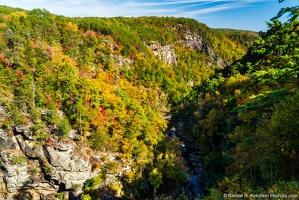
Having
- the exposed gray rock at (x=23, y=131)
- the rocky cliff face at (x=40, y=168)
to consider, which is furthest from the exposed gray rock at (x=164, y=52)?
the exposed gray rock at (x=23, y=131)

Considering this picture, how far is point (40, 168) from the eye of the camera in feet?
173

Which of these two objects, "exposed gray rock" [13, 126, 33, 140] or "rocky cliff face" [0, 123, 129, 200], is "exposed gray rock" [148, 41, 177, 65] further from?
"exposed gray rock" [13, 126, 33, 140]

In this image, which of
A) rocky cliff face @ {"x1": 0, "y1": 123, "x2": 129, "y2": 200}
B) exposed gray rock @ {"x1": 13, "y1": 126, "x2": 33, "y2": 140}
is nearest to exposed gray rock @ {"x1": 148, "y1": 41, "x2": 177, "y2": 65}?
rocky cliff face @ {"x1": 0, "y1": 123, "x2": 129, "y2": 200}

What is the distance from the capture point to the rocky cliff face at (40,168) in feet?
162

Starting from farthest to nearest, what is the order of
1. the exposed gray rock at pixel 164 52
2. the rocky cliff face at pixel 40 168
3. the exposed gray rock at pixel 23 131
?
the exposed gray rock at pixel 164 52 < the exposed gray rock at pixel 23 131 < the rocky cliff face at pixel 40 168

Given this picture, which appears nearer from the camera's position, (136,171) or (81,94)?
(136,171)

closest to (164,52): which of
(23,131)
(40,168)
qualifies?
(23,131)

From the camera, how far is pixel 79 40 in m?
109

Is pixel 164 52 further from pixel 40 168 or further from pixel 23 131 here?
pixel 40 168

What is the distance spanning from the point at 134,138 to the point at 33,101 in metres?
27.6

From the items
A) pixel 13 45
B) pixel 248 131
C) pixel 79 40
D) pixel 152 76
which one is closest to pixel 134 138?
pixel 248 131

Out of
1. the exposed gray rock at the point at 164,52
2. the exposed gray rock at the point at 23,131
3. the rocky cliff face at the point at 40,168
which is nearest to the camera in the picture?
the rocky cliff face at the point at 40,168

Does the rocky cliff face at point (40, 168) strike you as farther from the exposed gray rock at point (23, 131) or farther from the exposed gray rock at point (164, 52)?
the exposed gray rock at point (164, 52)

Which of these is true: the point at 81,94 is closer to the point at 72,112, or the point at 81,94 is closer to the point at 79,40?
the point at 72,112
